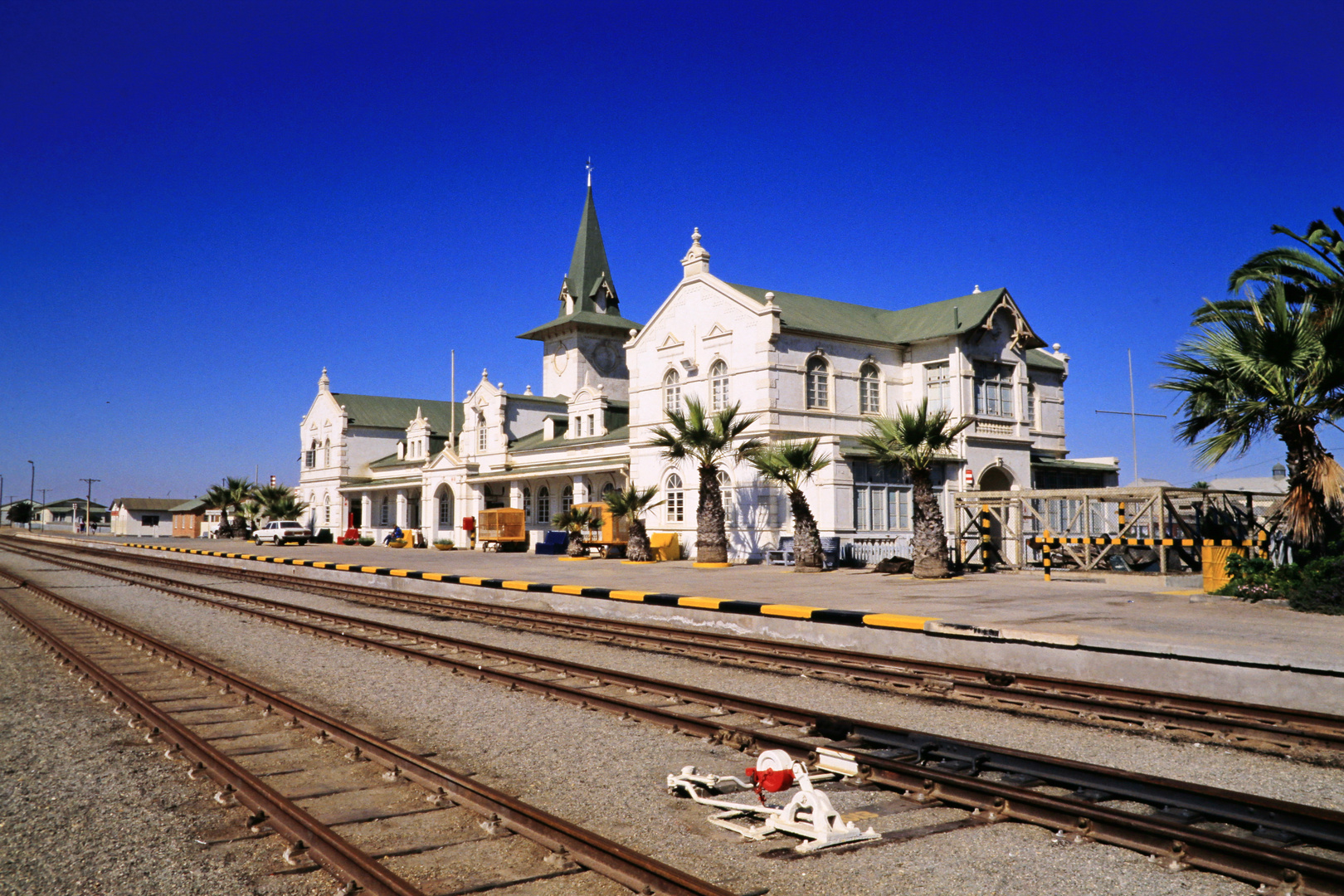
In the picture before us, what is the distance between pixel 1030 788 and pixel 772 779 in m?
1.87

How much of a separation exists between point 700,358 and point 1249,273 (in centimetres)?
1916

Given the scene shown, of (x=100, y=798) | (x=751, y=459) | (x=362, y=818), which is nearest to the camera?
(x=362, y=818)

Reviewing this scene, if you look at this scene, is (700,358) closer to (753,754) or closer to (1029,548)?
(1029,548)

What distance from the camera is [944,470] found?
33.2 m

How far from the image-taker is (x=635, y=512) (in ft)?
108

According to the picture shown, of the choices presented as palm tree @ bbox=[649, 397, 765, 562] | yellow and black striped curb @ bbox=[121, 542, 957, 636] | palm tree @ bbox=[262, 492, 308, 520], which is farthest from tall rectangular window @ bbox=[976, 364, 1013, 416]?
palm tree @ bbox=[262, 492, 308, 520]

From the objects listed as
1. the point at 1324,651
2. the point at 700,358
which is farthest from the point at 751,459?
the point at 1324,651

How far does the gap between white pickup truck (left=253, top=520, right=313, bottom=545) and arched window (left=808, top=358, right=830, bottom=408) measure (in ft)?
121

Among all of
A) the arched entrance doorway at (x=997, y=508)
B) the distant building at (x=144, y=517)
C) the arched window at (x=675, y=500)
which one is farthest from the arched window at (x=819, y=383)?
the distant building at (x=144, y=517)

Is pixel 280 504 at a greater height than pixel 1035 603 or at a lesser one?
greater

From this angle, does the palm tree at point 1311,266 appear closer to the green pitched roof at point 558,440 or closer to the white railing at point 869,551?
the white railing at point 869,551

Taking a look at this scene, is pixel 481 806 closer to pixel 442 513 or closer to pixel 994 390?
pixel 994 390

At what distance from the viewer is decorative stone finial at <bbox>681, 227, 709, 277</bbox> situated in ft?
115

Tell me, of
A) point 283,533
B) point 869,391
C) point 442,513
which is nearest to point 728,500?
point 869,391
